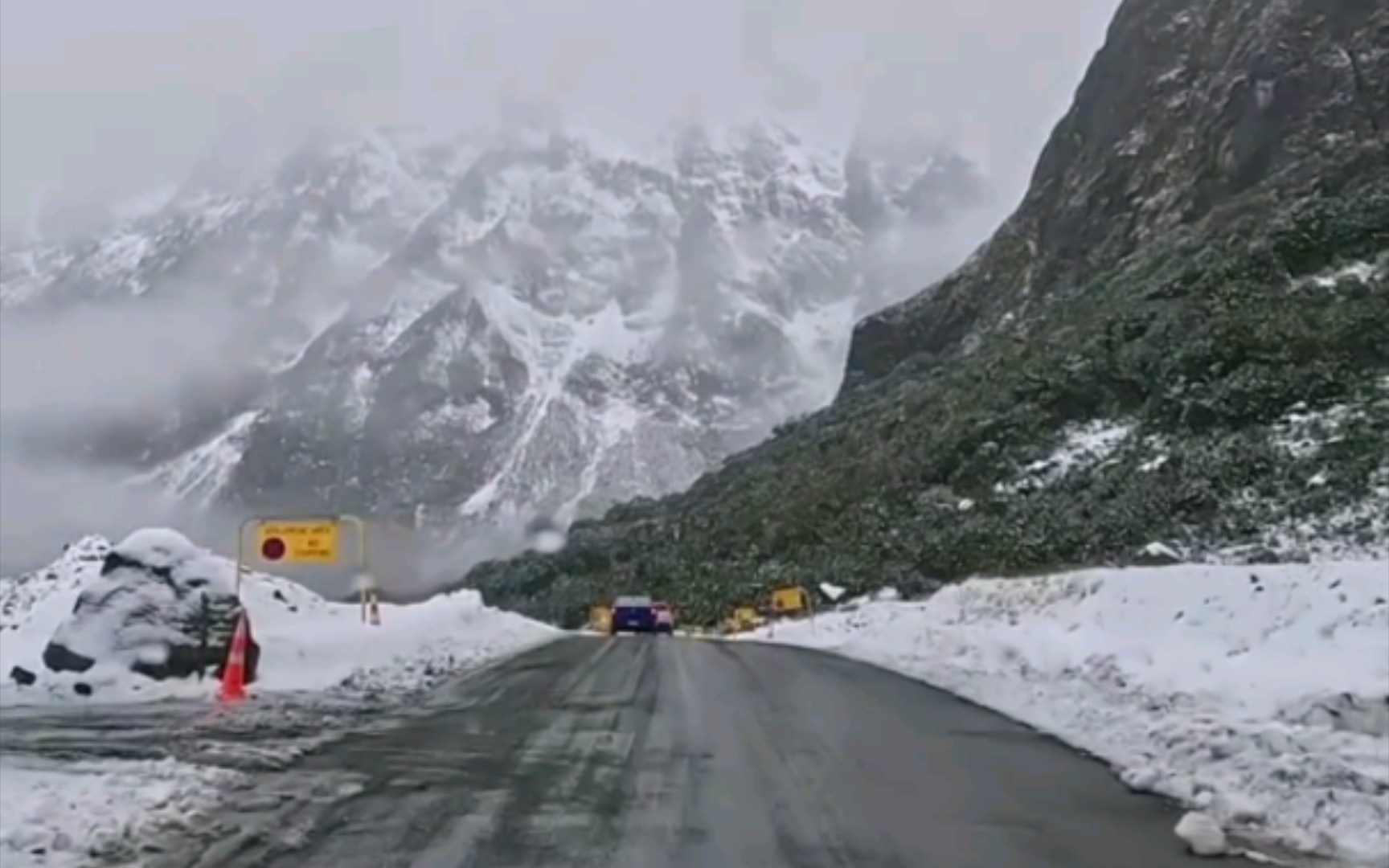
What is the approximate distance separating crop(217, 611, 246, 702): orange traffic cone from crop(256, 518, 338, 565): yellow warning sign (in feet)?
7.96

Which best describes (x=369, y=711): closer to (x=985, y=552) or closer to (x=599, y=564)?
(x=985, y=552)

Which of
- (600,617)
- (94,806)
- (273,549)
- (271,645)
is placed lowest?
(94,806)

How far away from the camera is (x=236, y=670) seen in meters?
16.0

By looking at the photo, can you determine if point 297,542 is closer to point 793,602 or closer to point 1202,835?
point 1202,835

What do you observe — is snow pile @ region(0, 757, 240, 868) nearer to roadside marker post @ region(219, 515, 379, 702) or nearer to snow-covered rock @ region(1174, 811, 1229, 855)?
snow-covered rock @ region(1174, 811, 1229, 855)

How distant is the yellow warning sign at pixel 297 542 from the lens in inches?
770

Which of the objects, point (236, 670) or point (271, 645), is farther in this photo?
point (271, 645)

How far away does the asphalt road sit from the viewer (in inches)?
305

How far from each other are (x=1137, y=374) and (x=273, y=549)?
4421 cm

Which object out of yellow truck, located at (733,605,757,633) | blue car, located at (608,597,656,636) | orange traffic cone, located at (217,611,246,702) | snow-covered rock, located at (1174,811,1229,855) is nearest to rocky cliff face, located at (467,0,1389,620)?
yellow truck, located at (733,605,757,633)

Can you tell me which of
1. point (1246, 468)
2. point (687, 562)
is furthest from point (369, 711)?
point (687, 562)

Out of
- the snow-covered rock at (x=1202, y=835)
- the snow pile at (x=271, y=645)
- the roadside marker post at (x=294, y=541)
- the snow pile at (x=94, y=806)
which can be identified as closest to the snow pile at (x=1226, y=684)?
the snow-covered rock at (x=1202, y=835)

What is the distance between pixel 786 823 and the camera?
8.59 meters

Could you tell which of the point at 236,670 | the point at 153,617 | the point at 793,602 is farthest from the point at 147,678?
the point at 793,602
